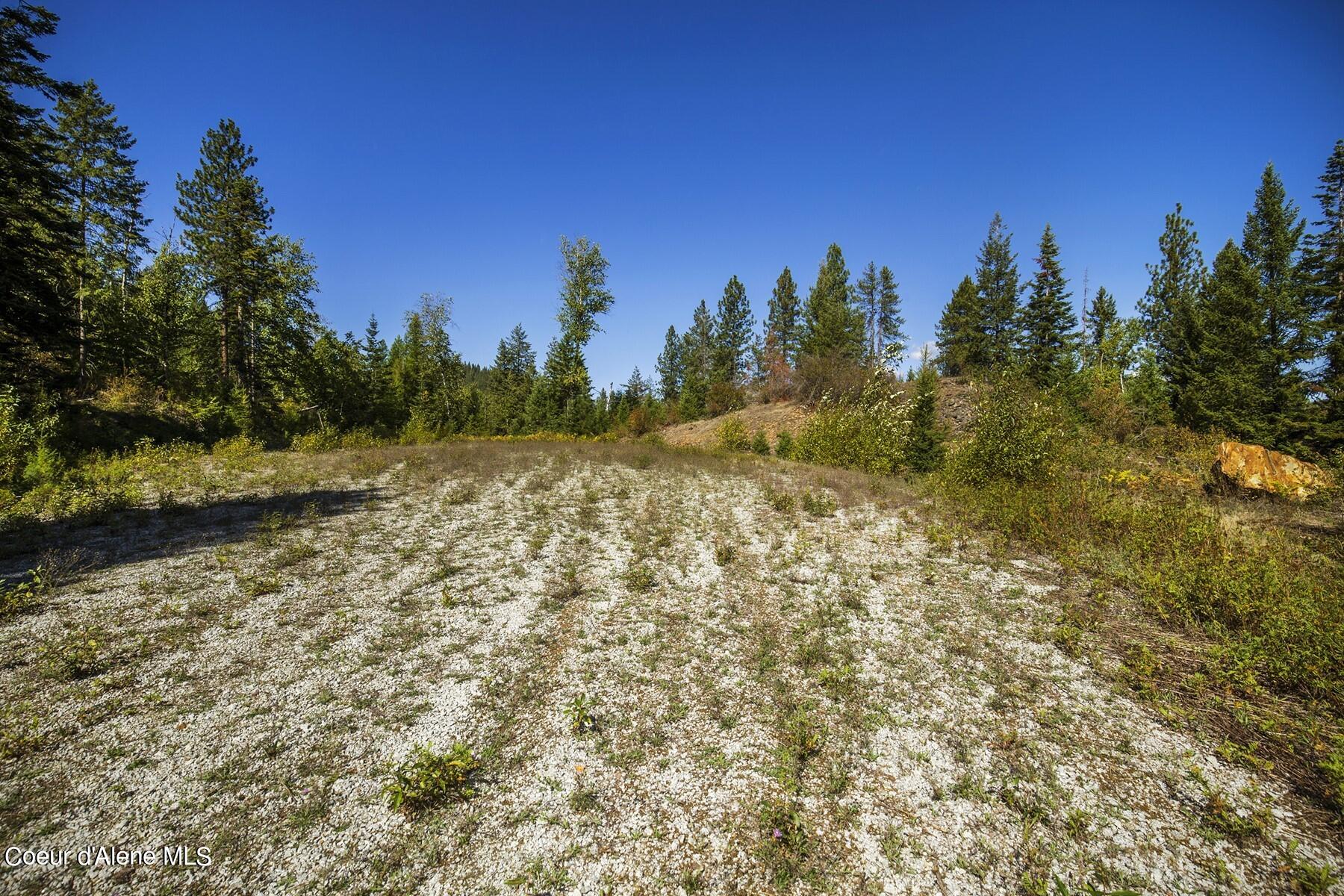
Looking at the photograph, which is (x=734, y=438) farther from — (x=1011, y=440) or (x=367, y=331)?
(x=367, y=331)

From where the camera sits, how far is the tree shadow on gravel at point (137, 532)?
273 inches

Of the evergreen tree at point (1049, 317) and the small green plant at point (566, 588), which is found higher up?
the evergreen tree at point (1049, 317)

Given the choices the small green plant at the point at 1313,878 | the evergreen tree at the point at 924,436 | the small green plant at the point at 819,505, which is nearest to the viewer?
the small green plant at the point at 1313,878

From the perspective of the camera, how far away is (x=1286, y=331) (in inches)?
966

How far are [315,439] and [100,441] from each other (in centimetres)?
615

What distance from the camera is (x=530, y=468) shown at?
17.0 meters

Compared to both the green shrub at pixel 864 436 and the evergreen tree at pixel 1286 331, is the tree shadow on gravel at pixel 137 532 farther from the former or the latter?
the evergreen tree at pixel 1286 331

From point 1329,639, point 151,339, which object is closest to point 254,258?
point 151,339

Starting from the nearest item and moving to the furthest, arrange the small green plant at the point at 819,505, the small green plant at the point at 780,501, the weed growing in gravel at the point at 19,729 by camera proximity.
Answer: the weed growing in gravel at the point at 19,729 → the small green plant at the point at 819,505 → the small green plant at the point at 780,501

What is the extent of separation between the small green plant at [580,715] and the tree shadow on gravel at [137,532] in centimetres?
787

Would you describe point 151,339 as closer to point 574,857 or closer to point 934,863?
point 574,857

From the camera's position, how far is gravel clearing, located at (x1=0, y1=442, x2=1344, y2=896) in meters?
3.04

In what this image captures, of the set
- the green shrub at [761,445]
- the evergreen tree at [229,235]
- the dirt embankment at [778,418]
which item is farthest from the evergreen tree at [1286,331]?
the evergreen tree at [229,235]

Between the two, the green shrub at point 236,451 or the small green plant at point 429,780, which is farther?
the green shrub at point 236,451
